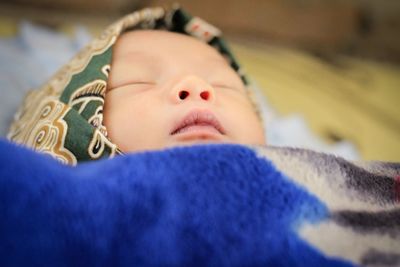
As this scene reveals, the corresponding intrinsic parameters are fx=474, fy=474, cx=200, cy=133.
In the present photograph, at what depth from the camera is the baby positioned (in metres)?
0.59

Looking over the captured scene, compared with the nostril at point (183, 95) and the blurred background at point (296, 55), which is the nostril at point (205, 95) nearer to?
the nostril at point (183, 95)

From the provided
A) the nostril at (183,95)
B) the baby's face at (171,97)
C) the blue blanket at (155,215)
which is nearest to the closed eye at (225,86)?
the baby's face at (171,97)

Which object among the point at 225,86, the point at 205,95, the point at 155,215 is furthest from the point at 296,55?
the point at 155,215

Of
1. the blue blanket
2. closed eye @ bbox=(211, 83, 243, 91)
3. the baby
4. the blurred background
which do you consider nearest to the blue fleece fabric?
the blue blanket

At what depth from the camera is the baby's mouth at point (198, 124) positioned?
595mm

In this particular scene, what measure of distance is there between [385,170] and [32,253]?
1.21ft

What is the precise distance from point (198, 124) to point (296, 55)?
1.05 metres

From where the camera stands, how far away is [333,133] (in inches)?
47.5

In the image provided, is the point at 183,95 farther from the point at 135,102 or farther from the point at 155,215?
the point at 155,215

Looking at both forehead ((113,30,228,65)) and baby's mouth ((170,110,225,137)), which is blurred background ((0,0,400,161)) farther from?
baby's mouth ((170,110,225,137))

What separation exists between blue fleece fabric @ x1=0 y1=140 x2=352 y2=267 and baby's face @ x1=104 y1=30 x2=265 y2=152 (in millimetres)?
154

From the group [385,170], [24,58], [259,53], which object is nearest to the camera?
[385,170]

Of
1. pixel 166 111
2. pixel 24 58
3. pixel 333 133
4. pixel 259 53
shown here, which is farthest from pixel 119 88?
pixel 259 53

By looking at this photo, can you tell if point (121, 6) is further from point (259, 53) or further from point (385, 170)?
point (385, 170)
